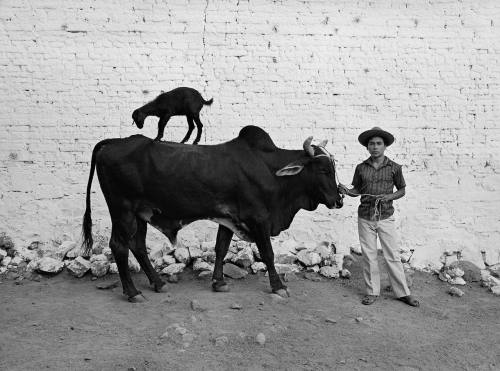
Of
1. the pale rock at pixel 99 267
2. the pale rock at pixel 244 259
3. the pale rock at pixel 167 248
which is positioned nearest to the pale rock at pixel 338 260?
the pale rock at pixel 244 259

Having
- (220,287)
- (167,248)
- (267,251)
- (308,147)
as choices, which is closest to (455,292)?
(267,251)

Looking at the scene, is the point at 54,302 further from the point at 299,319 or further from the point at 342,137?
the point at 342,137

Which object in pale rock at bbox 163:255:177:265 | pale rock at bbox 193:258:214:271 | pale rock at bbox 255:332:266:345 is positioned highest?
pale rock at bbox 255:332:266:345

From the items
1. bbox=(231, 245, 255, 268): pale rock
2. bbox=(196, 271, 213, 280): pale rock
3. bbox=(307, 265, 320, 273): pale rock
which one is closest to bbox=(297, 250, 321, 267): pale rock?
bbox=(307, 265, 320, 273): pale rock

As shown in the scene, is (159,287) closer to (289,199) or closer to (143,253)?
(143,253)

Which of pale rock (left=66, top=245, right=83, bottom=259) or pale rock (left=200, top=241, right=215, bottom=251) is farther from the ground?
pale rock (left=200, top=241, right=215, bottom=251)

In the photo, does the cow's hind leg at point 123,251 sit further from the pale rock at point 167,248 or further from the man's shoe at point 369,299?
the man's shoe at point 369,299

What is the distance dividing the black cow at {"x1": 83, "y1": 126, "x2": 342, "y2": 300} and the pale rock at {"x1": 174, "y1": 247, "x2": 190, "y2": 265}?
0.88 meters

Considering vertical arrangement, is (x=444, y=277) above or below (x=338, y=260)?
below

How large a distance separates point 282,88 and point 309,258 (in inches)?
93.8

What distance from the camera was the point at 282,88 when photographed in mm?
7215

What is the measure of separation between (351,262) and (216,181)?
2436 mm

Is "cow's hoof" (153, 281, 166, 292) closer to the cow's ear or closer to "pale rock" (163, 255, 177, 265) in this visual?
"pale rock" (163, 255, 177, 265)

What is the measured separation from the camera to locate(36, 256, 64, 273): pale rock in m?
6.17
